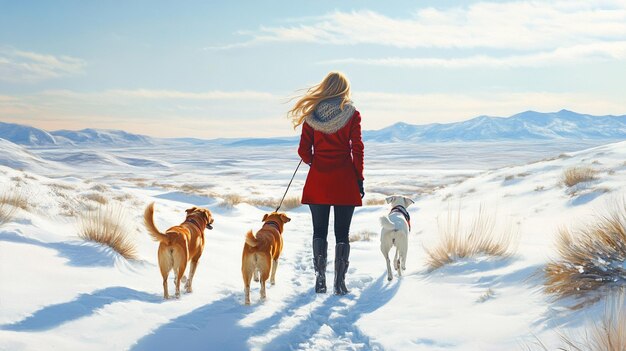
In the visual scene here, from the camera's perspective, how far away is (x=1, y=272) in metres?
3.89

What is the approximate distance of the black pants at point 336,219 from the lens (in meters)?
5.00

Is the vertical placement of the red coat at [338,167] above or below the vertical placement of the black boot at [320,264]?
above

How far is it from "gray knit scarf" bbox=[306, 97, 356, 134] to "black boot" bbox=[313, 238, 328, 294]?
127cm

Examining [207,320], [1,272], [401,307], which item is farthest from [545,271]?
[1,272]

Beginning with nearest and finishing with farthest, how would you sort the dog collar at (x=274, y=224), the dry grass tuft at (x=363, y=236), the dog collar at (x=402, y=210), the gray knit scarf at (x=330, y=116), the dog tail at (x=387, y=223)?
the gray knit scarf at (x=330, y=116)
the dog collar at (x=274, y=224)
the dog tail at (x=387, y=223)
the dog collar at (x=402, y=210)
the dry grass tuft at (x=363, y=236)

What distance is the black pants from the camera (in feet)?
16.4

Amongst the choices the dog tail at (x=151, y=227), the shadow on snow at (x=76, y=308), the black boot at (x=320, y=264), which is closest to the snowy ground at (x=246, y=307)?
the shadow on snow at (x=76, y=308)

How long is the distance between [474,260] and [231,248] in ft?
13.8

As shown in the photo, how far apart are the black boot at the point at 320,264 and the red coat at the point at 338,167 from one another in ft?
1.68

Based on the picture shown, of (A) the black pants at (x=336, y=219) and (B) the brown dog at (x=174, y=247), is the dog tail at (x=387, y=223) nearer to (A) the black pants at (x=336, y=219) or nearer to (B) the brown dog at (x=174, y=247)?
(A) the black pants at (x=336, y=219)

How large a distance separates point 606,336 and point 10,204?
260 inches

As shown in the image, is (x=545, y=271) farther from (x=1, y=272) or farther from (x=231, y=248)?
(x=231, y=248)

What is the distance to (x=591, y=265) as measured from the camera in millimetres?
3285

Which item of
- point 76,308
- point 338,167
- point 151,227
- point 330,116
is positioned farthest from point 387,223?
point 76,308
